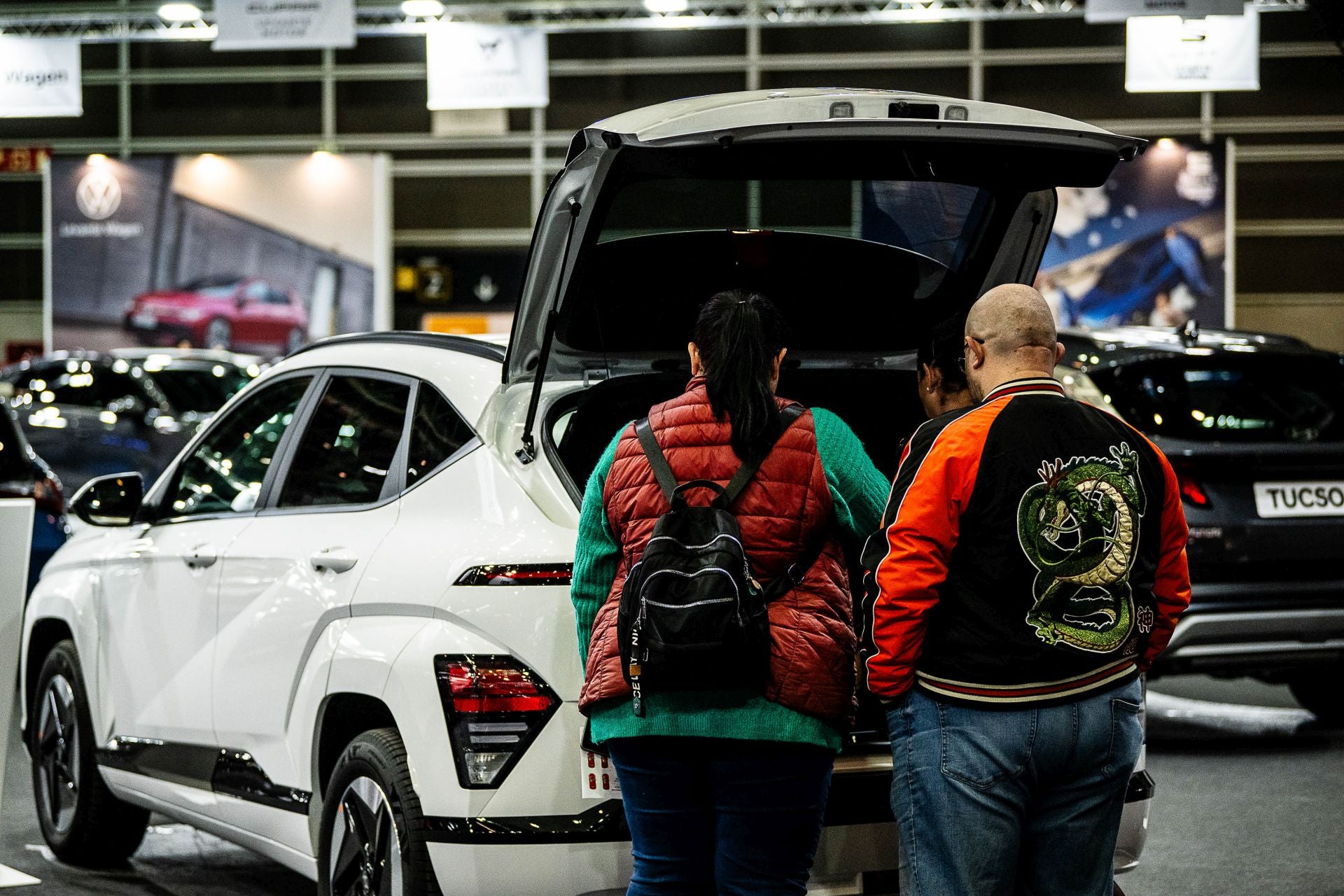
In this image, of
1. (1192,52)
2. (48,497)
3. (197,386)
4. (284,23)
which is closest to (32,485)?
(48,497)

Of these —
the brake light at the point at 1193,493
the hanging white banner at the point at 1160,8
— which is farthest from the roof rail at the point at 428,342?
the hanging white banner at the point at 1160,8

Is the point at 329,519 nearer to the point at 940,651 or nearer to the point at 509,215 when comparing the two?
the point at 940,651

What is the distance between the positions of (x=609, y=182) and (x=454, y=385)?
0.77 m

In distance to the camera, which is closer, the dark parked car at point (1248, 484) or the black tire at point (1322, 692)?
the dark parked car at point (1248, 484)

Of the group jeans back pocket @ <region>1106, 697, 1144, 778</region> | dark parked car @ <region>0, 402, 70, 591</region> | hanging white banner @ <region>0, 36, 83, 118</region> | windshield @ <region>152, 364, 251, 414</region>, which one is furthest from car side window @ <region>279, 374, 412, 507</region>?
hanging white banner @ <region>0, 36, 83, 118</region>

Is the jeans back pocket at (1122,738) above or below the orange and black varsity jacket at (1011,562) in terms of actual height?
below

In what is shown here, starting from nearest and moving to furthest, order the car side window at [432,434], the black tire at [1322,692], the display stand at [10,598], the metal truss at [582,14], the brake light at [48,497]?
1. the car side window at [432,434]
2. the display stand at [10,598]
3. the black tire at [1322,692]
4. the brake light at [48,497]
5. the metal truss at [582,14]

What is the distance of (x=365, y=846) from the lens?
4102 mm

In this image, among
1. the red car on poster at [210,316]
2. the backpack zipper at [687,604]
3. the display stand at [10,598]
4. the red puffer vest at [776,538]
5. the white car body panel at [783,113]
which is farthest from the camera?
the red car on poster at [210,316]

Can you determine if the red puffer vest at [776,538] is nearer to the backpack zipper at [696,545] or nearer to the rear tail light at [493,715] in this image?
the backpack zipper at [696,545]

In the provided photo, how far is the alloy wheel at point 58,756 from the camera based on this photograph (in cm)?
590

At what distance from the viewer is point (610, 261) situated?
4.43m

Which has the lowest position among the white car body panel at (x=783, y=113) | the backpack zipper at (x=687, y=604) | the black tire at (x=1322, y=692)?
the black tire at (x=1322, y=692)

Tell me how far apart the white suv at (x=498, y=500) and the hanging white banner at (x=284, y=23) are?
13853 mm
